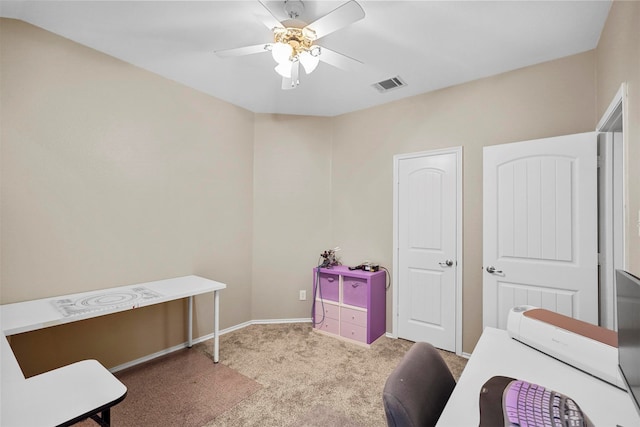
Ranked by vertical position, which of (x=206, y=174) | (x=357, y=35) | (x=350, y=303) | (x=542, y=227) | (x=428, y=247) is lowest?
(x=350, y=303)

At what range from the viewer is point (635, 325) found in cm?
81

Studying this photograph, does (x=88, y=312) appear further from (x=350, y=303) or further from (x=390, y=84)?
(x=390, y=84)

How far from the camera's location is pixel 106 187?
8.04 ft

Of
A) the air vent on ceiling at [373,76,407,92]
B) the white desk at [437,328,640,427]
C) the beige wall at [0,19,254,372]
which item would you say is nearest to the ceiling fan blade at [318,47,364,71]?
the air vent on ceiling at [373,76,407,92]

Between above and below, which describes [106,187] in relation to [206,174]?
below

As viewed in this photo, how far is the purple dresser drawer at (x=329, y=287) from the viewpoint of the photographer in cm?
336

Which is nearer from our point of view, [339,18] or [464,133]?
[339,18]

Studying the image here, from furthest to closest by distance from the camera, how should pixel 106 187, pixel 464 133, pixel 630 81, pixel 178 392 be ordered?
1. pixel 464 133
2. pixel 106 187
3. pixel 178 392
4. pixel 630 81

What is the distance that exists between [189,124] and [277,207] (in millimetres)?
1336

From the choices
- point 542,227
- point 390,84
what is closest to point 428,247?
point 542,227

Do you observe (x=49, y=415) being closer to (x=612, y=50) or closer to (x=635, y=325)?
(x=635, y=325)

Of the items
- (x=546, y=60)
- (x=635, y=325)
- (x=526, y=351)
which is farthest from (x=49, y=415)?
(x=546, y=60)

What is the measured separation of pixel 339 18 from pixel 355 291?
2480mm

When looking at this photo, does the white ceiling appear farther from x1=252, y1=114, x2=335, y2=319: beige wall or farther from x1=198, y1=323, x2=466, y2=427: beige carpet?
x1=198, y1=323, x2=466, y2=427: beige carpet
